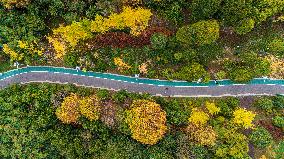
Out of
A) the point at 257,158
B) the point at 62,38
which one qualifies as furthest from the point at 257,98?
the point at 62,38

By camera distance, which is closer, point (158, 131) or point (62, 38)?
point (158, 131)

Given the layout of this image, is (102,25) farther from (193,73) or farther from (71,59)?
(193,73)

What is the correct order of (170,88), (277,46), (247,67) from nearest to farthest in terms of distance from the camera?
(247,67)
(277,46)
(170,88)

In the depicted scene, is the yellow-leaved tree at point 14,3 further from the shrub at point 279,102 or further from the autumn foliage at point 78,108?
the shrub at point 279,102

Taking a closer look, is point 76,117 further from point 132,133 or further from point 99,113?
point 132,133

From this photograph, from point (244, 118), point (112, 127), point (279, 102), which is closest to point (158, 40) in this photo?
point (112, 127)

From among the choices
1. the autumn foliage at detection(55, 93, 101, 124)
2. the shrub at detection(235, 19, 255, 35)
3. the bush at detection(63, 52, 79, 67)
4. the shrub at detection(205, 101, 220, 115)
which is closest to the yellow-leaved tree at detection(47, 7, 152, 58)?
the bush at detection(63, 52, 79, 67)

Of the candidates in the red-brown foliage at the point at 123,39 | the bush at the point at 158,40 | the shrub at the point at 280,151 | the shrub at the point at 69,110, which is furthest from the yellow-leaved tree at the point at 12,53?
the shrub at the point at 280,151
